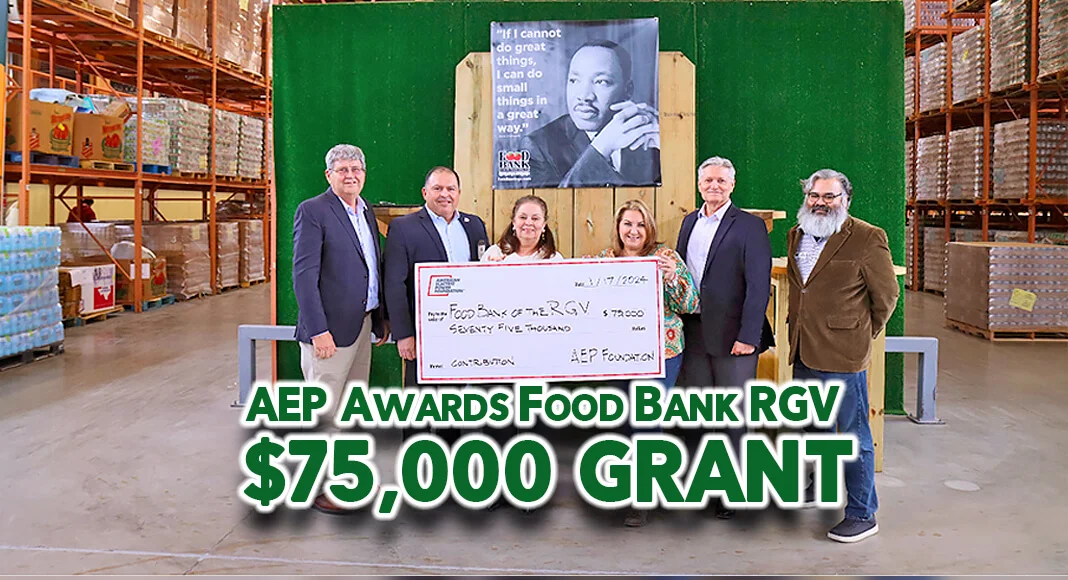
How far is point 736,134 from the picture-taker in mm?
5902

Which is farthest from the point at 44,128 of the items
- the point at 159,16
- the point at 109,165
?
the point at 159,16

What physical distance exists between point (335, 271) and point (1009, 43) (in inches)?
399

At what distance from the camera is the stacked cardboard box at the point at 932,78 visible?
14016 millimetres

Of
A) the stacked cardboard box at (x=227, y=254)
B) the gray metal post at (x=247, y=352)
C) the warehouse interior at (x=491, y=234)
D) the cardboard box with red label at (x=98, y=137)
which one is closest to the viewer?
the warehouse interior at (x=491, y=234)

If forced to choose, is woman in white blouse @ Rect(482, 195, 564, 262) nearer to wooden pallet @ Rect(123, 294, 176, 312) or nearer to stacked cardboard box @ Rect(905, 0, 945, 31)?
wooden pallet @ Rect(123, 294, 176, 312)

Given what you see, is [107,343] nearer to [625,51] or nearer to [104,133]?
[104,133]

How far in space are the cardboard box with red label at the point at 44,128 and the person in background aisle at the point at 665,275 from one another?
7.35 m

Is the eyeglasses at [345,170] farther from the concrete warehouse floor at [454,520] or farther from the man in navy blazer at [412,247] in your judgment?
the concrete warehouse floor at [454,520]

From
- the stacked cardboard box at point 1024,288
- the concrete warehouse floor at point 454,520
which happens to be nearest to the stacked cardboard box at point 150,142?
the concrete warehouse floor at point 454,520

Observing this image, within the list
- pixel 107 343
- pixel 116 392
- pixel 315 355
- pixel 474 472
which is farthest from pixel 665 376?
pixel 107 343

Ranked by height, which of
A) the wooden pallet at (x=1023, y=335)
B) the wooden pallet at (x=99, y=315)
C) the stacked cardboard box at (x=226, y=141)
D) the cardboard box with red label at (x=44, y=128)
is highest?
the stacked cardboard box at (x=226, y=141)

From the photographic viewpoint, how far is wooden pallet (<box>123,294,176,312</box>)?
11.9 meters

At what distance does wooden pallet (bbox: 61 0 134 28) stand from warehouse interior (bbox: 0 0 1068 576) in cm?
5

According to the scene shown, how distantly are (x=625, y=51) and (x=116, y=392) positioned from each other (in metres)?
4.37
